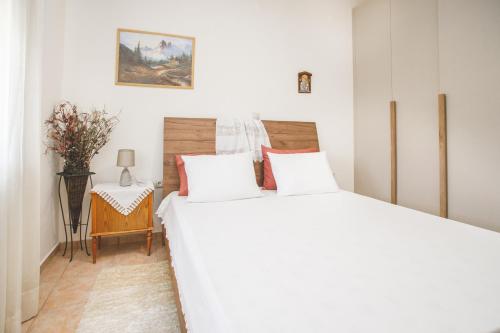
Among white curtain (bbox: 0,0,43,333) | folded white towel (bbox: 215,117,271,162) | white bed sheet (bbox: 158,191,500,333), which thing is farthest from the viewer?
folded white towel (bbox: 215,117,271,162)

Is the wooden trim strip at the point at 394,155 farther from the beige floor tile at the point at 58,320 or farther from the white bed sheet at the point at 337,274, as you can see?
the beige floor tile at the point at 58,320

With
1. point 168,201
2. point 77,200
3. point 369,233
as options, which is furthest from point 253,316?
point 77,200

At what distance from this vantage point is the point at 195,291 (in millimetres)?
945

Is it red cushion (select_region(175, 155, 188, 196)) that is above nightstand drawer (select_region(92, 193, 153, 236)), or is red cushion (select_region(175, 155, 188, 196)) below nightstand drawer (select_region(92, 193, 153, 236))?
above

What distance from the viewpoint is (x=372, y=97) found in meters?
3.23

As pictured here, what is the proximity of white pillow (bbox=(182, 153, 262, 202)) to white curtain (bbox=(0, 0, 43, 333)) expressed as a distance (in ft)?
3.38

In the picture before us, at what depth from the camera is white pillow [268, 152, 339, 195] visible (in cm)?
242

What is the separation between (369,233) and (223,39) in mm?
2557

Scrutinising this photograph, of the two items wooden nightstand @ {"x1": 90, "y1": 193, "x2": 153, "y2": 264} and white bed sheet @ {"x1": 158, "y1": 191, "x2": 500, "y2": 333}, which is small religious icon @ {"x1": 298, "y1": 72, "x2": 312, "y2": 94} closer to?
white bed sheet @ {"x1": 158, "y1": 191, "x2": 500, "y2": 333}

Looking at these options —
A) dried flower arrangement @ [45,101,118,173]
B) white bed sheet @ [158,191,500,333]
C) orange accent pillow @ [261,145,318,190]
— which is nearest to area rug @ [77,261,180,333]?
white bed sheet @ [158,191,500,333]

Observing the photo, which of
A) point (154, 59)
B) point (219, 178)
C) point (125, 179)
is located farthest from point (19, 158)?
point (154, 59)

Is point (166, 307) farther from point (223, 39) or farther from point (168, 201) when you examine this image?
point (223, 39)

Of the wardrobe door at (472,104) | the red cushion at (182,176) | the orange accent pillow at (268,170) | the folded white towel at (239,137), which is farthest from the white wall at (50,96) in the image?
the wardrobe door at (472,104)

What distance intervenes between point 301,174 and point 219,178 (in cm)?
77
